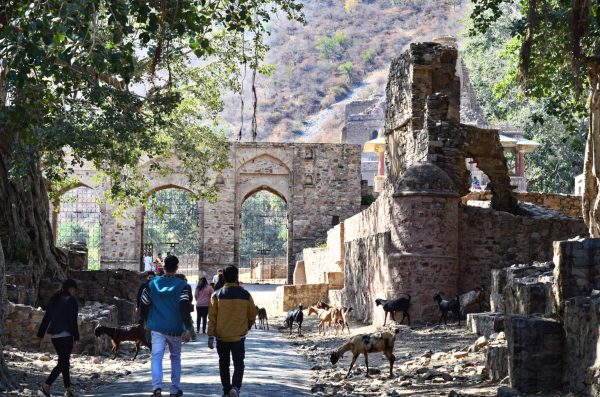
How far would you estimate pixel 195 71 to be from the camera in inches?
1029

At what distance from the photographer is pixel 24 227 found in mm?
19469

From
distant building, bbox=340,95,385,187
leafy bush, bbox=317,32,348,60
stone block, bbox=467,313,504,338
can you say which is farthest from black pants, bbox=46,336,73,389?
leafy bush, bbox=317,32,348,60

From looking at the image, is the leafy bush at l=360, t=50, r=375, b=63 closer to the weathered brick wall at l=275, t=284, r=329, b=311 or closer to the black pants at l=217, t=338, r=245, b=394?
the weathered brick wall at l=275, t=284, r=329, b=311

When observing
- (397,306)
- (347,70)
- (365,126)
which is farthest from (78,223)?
(347,70)

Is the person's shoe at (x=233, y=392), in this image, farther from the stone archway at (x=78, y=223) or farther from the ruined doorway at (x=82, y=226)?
the ruined doorway at (x=82, y=226)

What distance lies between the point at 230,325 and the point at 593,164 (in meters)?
8.65

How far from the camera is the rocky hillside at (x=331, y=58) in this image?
113250 millimetres

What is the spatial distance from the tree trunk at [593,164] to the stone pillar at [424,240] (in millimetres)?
2626

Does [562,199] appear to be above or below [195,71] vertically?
below

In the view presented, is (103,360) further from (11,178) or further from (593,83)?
(593,83)

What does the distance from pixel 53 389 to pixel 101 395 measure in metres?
0.86

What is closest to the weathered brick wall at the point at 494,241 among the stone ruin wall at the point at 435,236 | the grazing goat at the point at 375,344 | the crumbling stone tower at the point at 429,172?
the stone ruin wall at the point at 435,236

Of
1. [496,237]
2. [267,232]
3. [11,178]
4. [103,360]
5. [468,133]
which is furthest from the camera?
[267,232]

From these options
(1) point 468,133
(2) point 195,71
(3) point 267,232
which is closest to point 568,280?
(1) point 468,133
